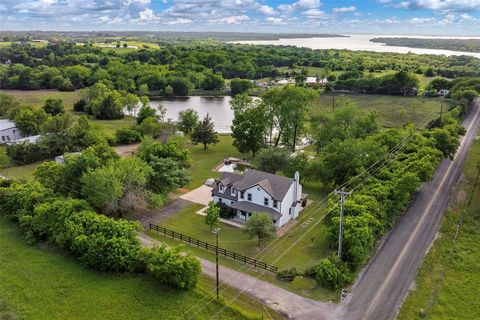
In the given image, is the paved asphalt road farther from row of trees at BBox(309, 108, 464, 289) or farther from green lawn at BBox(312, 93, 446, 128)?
green lawn at BBox(312, 93, 446, 128)

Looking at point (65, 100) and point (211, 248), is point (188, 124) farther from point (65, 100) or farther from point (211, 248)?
point (65, 100)

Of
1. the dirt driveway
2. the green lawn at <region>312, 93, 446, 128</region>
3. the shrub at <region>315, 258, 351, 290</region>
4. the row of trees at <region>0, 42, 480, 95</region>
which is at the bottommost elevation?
the dirt driveway

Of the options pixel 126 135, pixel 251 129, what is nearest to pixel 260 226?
pixel 251 129

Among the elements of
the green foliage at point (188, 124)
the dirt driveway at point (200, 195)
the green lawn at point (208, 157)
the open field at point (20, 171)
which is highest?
the green foliage at point (188, 124)

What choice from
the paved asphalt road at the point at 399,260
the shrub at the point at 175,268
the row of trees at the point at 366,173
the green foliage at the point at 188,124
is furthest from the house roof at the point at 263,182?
the green foliage at the point at 188,124

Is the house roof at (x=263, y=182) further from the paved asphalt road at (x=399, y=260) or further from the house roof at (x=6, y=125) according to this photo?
the house roof at (x=6, y=125)

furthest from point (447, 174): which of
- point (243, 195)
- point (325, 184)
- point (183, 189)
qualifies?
point (183, 189)

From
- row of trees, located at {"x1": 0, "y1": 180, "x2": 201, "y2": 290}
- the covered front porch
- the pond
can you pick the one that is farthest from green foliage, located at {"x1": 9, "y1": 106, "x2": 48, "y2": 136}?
the covered front porch
